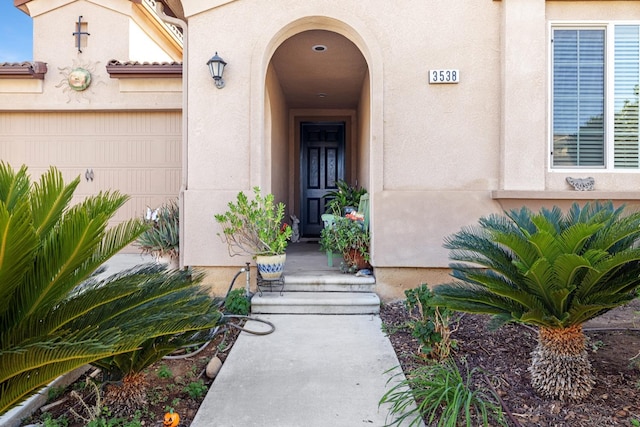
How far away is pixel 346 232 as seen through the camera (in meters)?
4.88

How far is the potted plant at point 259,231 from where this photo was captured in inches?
170

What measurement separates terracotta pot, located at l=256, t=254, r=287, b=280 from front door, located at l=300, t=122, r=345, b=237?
4.52 metres

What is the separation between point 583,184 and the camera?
4.47 m

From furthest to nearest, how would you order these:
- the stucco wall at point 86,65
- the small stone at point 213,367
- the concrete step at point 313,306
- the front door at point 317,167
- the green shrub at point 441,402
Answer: the front door at point 317,167 → the stucco wall at point 86,65 → the concrete step at point 313,306 → the small stone at point 213,367 → the green shrub at point 441,402

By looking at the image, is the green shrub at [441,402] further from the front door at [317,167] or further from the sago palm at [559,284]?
the front door at [317,167]

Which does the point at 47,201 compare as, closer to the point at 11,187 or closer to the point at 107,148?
the point at 11,187

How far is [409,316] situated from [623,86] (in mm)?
3603

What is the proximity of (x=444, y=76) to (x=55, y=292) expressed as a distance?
4.27 metres

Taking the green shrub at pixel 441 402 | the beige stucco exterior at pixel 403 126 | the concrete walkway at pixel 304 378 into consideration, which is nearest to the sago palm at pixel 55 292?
the concrete walkway at pixel 304 378

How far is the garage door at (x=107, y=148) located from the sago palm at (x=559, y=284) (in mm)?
5469

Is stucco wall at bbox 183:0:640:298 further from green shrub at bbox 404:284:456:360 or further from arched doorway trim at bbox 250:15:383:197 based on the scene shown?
green shrub at bbox 404:284:456:360

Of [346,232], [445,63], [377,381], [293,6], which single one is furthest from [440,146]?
[377,381]

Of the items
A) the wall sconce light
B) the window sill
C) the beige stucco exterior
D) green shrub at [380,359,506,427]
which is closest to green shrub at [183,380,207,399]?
green shrub at [380,359,506,427]

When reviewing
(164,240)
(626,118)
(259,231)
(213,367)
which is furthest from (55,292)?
(626,118)
